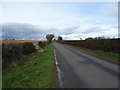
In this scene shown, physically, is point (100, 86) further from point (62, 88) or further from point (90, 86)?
point (62, 88)

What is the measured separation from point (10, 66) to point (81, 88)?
10976 mm

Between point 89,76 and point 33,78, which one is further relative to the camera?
point 33,78

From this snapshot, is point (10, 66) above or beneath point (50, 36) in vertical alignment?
beneath

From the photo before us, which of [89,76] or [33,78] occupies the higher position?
[89,76]

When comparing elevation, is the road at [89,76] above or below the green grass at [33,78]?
above

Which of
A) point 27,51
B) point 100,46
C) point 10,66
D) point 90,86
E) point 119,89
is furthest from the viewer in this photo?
point 27,51

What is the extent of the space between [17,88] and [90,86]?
3.44 meters

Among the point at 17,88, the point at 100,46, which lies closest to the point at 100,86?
the point at 17,88

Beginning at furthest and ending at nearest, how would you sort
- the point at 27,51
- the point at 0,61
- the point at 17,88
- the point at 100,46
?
the point at 27,51 → the point at 100,46 → the point at 0,61 → the point at 17,88

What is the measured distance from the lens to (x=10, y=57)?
15805mm

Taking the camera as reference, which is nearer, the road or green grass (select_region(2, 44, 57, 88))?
the road

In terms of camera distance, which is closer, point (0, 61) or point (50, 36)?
point (0, 61)

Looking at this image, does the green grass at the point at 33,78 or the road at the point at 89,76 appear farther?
the green grass at the point at 33,78

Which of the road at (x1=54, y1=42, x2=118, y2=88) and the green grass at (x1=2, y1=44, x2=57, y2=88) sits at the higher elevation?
the road at (x1=54, y1=42, x2=118, y2=88)
